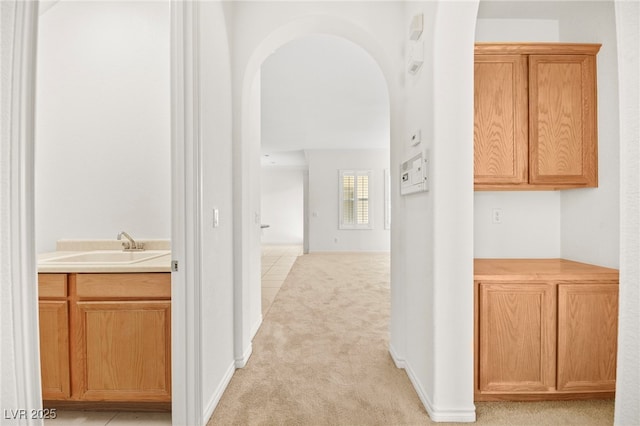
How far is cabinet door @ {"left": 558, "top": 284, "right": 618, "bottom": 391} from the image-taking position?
1.87 m

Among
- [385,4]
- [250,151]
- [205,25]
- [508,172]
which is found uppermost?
[385,4]

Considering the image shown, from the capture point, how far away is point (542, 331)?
73.6 inches

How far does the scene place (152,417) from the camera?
5.95ft

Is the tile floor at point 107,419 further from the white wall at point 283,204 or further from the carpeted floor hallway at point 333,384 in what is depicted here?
the white wall at point 283,204

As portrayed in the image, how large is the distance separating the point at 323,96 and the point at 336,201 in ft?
13.7


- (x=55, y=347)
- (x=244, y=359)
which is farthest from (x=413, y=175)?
(x=55, y=347)

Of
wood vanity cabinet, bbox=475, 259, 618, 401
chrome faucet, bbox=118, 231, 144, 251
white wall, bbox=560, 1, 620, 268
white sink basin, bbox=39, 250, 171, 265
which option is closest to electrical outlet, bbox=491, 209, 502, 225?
white wall, bbox=560, 1, 620, 268

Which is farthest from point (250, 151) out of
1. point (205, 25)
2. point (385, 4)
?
point (385, 4)

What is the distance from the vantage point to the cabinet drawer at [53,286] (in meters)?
1.72

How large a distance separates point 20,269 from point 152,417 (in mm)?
A: 1545

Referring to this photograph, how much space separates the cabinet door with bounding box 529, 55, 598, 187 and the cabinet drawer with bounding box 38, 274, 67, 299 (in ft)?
9.67

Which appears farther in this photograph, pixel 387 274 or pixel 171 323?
pixel 387 274

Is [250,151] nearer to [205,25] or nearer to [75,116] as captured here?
[205,25]

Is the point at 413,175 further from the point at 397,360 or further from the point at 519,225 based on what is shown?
the point at 397,360
